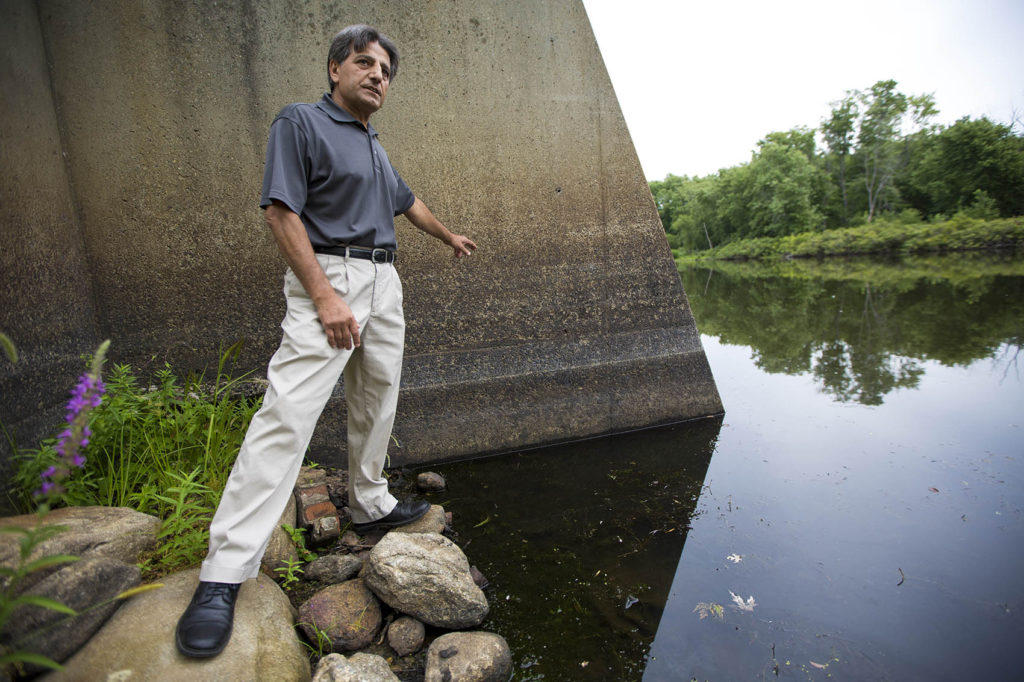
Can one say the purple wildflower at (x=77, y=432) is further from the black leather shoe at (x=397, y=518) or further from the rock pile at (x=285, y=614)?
the black leather shoe at (x=397, y=518)

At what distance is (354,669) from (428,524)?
0.98 meters

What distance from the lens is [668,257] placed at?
4.28 meters

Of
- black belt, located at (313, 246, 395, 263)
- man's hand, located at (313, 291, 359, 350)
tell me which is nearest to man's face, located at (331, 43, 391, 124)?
black belt, located at (313, 246, 395, 263)

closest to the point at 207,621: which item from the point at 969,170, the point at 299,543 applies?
the point at 299,543

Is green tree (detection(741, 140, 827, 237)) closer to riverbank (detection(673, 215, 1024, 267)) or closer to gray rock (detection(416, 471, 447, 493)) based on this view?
riverbank (detection(673, 215, 1024, 267))

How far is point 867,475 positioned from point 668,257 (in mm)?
2022

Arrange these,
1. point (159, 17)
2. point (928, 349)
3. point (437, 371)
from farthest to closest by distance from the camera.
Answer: point (928, 349) → point (437, 371) → point (159, 17)

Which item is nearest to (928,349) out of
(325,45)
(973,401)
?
(973,401)

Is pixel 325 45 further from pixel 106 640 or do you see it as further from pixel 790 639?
pixel 790 639

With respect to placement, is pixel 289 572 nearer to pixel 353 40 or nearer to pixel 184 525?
pixel 184 525

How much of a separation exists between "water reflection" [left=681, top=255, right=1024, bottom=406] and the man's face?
15.0 feet

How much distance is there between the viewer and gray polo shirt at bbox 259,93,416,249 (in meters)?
1.88

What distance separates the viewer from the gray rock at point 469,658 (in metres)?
1.75

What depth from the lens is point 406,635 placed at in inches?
75.7
